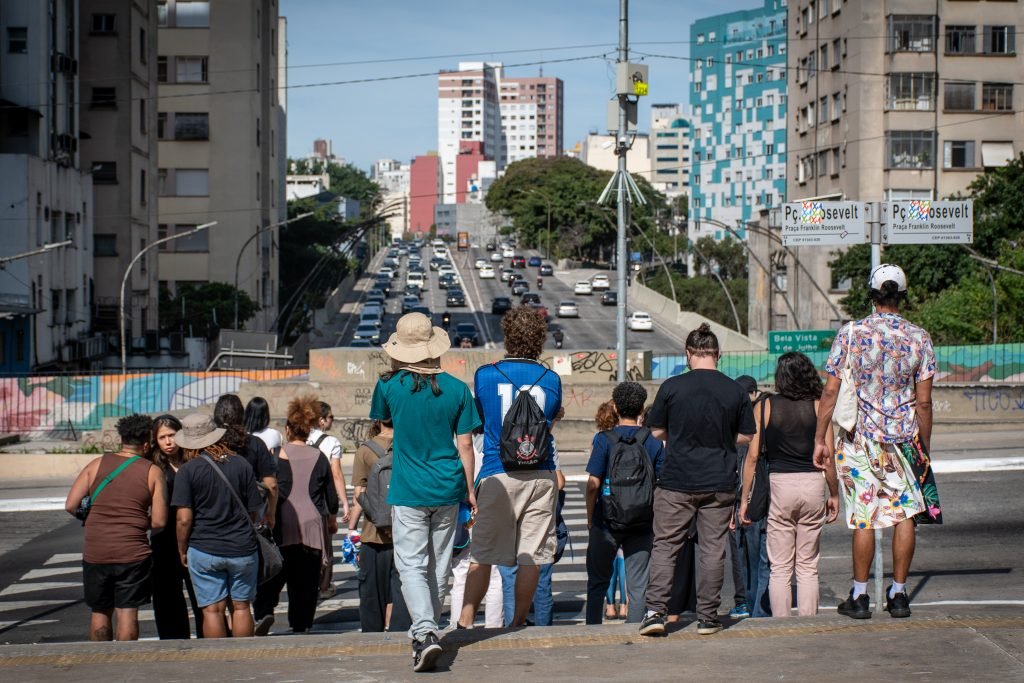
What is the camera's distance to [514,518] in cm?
720

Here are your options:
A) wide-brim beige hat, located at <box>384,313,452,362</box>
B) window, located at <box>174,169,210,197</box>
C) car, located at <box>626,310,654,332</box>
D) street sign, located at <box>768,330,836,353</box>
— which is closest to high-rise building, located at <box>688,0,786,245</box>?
car, located at <box>626,310,654,332</box>

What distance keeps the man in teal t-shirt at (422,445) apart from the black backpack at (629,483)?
1830 millimetres

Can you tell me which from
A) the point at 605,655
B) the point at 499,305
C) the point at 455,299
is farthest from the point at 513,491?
the point at 455,299

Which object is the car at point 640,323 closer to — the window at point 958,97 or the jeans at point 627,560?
the window at point 958,97

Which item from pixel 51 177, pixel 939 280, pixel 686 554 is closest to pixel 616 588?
pixel 686 554

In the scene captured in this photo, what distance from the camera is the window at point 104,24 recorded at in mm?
61594

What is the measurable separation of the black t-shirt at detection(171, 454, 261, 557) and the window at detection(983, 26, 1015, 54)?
60532mm

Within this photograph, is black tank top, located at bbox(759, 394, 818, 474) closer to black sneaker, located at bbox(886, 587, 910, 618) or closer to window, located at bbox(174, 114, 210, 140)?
black sneaker, located at bbox(886, 587, 910, 618)

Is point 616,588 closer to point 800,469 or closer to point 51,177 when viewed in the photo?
point 800,469

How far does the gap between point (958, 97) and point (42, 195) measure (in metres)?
42.3

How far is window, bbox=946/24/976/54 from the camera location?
6103cm

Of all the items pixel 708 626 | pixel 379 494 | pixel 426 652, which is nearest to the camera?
pixel 426 652

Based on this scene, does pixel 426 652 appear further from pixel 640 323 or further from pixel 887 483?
pixel 640 323

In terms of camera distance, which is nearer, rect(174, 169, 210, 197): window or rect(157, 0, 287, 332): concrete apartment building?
rect(157, 0, 287, 332): concrete apartment building
